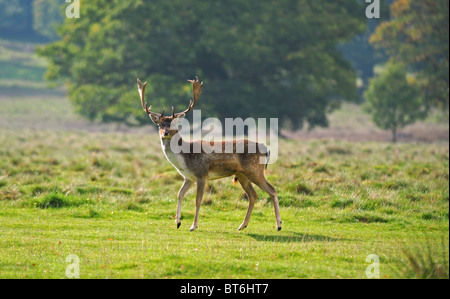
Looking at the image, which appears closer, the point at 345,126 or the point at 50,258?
the point at 50,258

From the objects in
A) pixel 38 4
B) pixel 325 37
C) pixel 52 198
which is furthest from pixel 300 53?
pixel 38 4

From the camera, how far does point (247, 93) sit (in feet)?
143

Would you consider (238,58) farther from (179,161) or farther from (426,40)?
(179,161)

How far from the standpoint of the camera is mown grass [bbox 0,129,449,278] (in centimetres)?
1005

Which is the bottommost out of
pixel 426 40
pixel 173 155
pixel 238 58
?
pixel 173 155

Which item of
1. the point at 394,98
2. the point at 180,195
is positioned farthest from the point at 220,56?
the point at 180,195

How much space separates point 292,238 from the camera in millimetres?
12672

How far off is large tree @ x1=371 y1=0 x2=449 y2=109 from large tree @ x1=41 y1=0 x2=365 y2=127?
4.86 m

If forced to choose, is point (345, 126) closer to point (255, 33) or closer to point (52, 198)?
point (255, 33)

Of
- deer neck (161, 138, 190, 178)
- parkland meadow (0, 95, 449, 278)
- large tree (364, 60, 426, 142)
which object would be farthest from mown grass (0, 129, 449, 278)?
large tree (364, 60, 426, 142)

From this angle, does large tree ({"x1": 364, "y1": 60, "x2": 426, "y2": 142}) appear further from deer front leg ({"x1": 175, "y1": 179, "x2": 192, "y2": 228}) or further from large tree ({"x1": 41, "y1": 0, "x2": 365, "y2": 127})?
deer front leg ({"x1": 175, "y1": 179, "x2": 192, "y2": 228})

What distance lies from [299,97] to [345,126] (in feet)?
64.8
